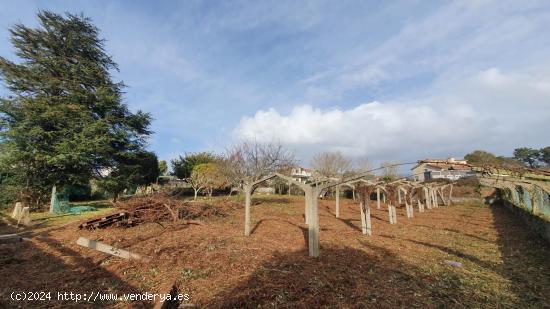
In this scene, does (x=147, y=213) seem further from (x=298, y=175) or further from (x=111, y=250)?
(x=298, y=175)

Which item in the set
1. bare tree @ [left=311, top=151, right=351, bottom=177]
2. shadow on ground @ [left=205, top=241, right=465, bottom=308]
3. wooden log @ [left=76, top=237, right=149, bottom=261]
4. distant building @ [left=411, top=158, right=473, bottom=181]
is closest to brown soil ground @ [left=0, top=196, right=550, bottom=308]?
shadow on ground @ [left=205, top=241, right=465, bottom=308]

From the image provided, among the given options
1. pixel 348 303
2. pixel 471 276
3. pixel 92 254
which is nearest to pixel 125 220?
pixel 92 254

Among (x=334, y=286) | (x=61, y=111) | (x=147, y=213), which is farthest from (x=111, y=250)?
(x=61, y=111)

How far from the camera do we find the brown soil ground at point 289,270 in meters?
4.61

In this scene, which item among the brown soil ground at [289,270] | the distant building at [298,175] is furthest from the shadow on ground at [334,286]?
the distant building at [298,175]

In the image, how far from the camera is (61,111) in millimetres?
19266

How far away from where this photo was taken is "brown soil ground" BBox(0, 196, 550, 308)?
4613 millimetres

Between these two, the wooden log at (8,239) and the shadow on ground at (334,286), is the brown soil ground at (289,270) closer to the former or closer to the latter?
the shadow on ground at (334,286)

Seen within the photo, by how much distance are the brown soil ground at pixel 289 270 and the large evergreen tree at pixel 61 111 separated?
38.0ft

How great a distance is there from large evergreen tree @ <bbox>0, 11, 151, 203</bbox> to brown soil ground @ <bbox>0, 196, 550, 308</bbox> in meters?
11.6

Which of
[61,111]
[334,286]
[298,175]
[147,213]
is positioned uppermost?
[61,111]

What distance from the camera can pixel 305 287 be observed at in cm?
491

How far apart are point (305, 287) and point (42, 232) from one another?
11.5 metres

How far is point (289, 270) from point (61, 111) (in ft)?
70.9
